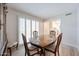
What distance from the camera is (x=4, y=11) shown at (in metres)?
1.51

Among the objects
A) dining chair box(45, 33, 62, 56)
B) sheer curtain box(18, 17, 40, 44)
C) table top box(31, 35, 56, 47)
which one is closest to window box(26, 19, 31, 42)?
sheer curtain box(18, 17, 40, 44)

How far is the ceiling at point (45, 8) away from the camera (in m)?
1.54

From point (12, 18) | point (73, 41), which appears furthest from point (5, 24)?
point (73, 41)

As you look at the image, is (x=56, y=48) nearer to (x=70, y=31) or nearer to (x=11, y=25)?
(x=70, y=31)

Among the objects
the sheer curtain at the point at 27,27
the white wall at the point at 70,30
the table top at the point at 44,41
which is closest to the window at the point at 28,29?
the sheer curtain at the point at 27,27

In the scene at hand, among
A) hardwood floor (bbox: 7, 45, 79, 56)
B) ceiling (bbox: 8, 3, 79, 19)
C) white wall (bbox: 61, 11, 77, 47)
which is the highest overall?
ceiling (bbox: 8, 3, 79, 19)

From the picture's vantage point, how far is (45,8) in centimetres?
156

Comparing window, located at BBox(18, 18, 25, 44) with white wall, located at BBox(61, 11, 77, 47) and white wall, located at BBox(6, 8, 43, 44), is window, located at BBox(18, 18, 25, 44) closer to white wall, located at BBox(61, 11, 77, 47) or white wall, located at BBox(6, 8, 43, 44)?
white wall, located at BBox(6, 8, 43, 44)

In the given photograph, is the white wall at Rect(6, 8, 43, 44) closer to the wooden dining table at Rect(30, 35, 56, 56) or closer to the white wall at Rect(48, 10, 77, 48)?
the wooden dining table at Rect(30, 35, 56, 56)

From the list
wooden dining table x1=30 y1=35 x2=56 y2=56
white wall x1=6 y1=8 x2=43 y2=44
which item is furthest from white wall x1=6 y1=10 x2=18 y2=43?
wooden dining table x1=30 y1=35 x2=56 y2=56

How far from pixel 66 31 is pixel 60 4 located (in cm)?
36

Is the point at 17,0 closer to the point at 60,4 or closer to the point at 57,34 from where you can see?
the point at 60,4

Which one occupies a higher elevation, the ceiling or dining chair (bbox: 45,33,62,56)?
the ceiling

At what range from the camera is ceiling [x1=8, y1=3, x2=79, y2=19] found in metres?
1.54
